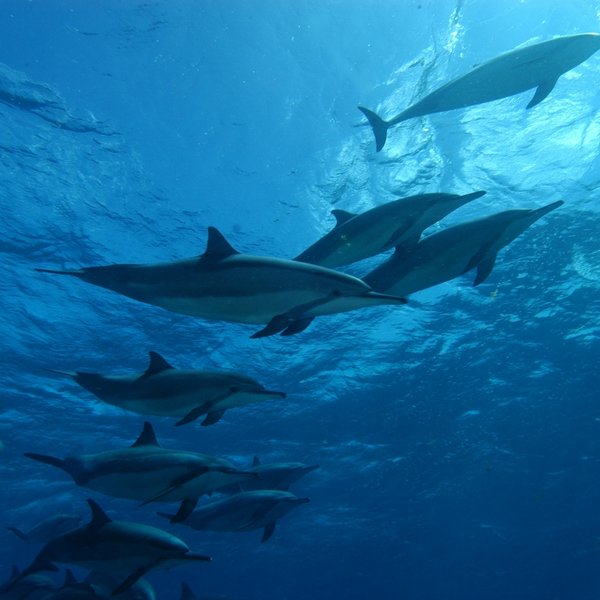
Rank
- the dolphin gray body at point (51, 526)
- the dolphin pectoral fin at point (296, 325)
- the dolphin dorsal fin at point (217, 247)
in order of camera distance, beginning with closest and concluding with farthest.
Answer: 1. the dolphin pectoral fin at point (296, 325)
2. the dolphin dorsal fin at point (217, 247)
3. the dolphin gray body at point (51, 526)

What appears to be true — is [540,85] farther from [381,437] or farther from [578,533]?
[578,533]

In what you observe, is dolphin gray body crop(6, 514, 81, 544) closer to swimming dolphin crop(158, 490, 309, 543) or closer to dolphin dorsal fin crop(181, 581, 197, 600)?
dolphin dorsal fin crop(181, 581, 197, 600)

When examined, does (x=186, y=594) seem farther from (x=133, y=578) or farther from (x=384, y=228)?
(x=384, y=228)

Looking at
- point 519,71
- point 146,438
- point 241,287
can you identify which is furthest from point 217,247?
point 146,438

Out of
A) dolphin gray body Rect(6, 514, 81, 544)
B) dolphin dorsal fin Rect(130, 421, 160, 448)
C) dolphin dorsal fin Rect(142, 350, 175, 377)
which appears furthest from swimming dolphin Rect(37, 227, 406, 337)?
dolphin gray body Rect(6, 514, 81, 544)

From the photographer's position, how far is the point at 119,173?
457 inches

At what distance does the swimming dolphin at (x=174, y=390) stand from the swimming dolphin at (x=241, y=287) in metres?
0.98

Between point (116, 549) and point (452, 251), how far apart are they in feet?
14.1

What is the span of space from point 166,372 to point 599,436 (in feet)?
96.2

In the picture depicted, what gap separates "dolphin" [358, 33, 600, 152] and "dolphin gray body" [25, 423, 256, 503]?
4.01m

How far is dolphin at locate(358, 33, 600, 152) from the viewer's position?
4.19 metres

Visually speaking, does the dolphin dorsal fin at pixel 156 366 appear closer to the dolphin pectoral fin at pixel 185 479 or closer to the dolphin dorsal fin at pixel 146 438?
the dolphin pectoral fin at pixel 185 479

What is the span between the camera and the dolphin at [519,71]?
13.7ft

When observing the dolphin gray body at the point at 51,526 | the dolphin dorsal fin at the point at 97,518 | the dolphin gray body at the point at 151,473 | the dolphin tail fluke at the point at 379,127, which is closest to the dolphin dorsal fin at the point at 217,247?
the dolphin tail fluke at the point at 379,127
